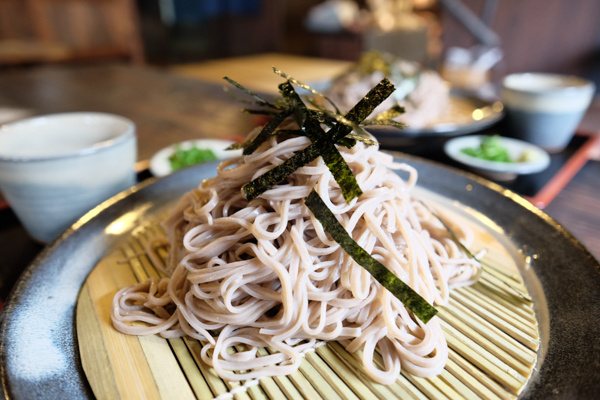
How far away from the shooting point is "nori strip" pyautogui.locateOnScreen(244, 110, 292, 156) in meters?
1.49

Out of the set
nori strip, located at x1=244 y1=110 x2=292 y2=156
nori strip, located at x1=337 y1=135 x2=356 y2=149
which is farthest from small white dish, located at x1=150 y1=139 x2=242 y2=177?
nori strip, located at x1=337 y1=135 x2=356 y2=149

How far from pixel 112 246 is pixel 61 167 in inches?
16.9

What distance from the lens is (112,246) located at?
1.69 m

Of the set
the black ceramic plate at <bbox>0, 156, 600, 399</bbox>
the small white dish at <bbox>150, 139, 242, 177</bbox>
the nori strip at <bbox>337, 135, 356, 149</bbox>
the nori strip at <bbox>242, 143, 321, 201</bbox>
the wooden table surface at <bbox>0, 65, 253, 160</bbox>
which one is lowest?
the wooden table surface at <bbox>0, 65, 253, 160</bbox>

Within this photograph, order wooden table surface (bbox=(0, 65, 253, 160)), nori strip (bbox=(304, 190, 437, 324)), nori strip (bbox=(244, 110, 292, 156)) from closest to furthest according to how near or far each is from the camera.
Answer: nori strip (bbox=(304, 190, 437, 324)) → nori strip (bbox=(244, 110, 292, 156)) → wooden table surface (bbox=(0, 65, 253, 160))

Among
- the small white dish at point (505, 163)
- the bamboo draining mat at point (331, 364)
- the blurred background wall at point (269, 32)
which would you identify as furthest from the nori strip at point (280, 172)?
the blurred background wall at point (269, 32)

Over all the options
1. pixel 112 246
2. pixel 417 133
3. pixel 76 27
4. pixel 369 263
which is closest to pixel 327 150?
pixel 369 263

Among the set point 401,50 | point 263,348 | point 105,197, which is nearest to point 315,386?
point 263,348

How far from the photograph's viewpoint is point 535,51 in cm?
749

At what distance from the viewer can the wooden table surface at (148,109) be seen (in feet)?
6.51

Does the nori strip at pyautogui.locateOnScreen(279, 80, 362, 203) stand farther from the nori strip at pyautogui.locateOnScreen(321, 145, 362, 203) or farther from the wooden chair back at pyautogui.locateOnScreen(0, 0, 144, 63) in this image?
the wooden chair back at pyautogui.locateOnScreen(0, 0, 144, 63)

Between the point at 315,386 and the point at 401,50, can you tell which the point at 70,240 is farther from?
the point at 401,50

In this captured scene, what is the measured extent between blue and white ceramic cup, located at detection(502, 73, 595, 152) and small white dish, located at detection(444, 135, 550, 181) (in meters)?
0.47

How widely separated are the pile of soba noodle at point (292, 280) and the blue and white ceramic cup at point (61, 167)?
64 cm
